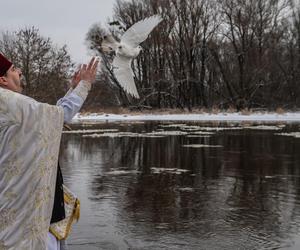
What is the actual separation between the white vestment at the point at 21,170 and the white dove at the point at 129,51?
80.6 inches

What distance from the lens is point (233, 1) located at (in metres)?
44.6

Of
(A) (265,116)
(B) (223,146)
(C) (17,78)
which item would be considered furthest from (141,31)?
(A) (265,116)

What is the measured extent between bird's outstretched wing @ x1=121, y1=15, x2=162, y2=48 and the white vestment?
7.28ft

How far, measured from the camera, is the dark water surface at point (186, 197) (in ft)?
19.6

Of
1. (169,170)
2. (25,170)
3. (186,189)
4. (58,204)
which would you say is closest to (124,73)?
(58,204)

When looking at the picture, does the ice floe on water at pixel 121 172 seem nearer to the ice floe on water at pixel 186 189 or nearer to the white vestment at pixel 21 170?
the ice floe on water at pixel 186 189

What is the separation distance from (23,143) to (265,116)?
3422cm

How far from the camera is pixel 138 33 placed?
4902 mm

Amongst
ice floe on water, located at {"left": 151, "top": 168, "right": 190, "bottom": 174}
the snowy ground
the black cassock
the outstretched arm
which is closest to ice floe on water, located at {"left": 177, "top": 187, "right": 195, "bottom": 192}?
ice floe on water, located at {"left": 151, "top": 168, "right": 190, "bottom": 174}

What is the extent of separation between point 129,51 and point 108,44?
0.87 ft

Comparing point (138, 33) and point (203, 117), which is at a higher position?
point (138, 33)

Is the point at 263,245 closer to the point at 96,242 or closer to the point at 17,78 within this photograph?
the point at 96,242

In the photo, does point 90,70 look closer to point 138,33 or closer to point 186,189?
point 138,33

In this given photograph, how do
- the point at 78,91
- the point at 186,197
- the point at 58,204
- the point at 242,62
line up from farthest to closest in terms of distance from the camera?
the point at 242,62 < the point at 186,197 < the point at 78,91 < the point at 58,204
